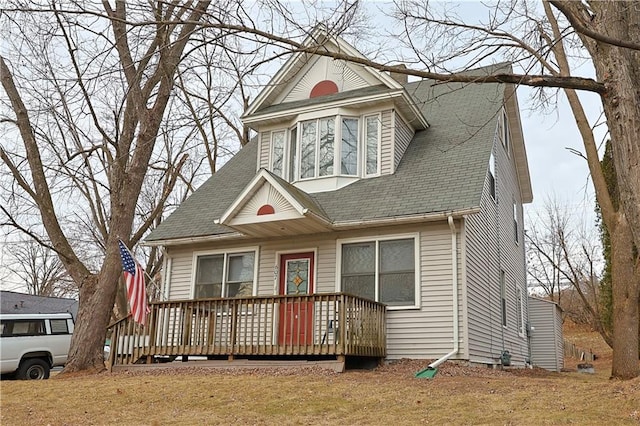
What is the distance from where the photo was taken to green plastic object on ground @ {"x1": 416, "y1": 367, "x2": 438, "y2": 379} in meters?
9.47

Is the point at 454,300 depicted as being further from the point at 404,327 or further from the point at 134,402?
the point at 134,402

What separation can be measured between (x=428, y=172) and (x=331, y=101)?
2824 millimetres

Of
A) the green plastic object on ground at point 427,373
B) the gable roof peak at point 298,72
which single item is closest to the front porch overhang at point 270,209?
the gable roof peak at point 298,72

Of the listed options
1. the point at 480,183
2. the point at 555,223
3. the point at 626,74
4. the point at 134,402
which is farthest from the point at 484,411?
the point at 555,223

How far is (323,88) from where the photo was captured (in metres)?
14.3

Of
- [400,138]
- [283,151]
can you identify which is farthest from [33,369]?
[400,138]

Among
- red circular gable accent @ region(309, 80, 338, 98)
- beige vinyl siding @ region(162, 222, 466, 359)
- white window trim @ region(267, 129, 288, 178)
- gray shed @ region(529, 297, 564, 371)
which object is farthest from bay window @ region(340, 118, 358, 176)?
gray shed @ region(529, 297, 564, 371)

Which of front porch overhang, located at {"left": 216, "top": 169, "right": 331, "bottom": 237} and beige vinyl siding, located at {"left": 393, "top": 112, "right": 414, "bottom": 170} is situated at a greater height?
beige vinyl siding, located at {"left": 393, "top": 112, "right": 414, "bottom": 170}

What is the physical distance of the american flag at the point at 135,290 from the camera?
1123 centimetres

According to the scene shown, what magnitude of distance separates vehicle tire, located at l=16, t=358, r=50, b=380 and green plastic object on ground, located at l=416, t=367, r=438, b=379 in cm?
929

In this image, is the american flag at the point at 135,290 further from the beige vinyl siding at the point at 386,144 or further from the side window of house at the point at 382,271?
the beige vinyl siding at the point at 386,144

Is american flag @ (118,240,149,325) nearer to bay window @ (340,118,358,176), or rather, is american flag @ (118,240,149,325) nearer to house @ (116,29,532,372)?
house @ (116,29,532,372)

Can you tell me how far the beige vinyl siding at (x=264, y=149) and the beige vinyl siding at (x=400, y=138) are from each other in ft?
10.8

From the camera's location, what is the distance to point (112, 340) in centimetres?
1215
